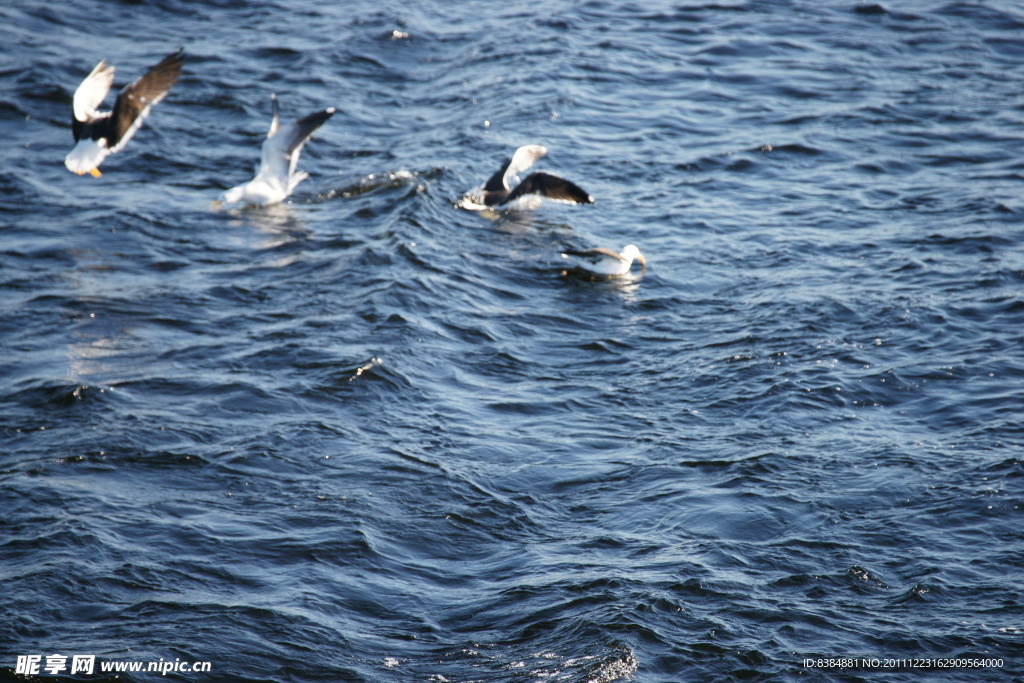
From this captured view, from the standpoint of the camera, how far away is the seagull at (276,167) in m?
11.5

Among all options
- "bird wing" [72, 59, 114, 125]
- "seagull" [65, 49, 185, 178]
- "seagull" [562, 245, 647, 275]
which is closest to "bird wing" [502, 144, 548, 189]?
"seagull" [562, 245, 647, 275]

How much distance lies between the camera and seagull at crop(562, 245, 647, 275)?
10.2 m

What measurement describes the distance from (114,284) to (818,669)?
720 centimetres

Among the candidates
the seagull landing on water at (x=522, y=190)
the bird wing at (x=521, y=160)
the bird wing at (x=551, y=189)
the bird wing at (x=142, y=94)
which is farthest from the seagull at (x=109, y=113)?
the bird wing at (x=551, y=189)

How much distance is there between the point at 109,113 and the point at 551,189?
15.8ft

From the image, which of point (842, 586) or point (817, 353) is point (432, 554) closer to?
point (842, 586)

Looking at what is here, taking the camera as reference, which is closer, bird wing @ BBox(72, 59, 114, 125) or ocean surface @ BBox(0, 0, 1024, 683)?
ocean surface @ BBox(0, 0, 1024, 683)

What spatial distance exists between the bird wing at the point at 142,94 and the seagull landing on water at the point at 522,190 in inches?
139

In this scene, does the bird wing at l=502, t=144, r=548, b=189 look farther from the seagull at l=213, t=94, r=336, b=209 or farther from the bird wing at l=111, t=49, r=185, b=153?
the bird wing at l=111, t=49, r=185, b=153

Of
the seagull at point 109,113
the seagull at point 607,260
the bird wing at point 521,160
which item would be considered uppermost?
the seagull at point 109,113

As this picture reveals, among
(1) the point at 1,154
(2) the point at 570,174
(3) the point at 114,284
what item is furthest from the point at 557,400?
(1) the point at 1,154

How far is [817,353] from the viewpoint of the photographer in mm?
8695

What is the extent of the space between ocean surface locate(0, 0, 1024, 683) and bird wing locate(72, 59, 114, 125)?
3.54ft

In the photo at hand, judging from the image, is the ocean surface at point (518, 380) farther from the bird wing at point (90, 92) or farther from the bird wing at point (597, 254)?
the bird wing at point (90, 92)
